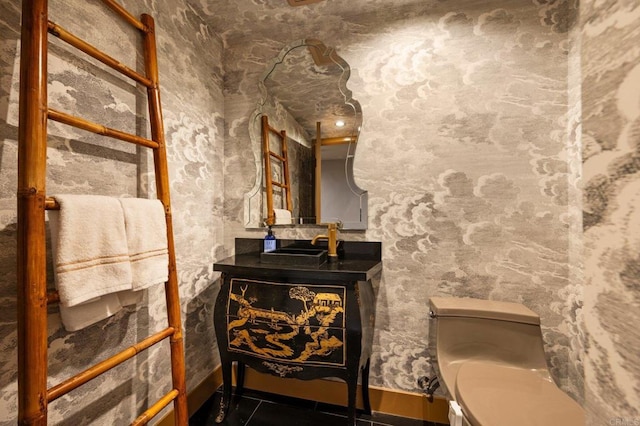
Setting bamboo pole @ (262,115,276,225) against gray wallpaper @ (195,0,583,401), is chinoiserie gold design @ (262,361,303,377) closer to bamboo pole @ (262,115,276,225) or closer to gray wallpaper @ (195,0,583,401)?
gray wallpaper @ (195,0,583,401)

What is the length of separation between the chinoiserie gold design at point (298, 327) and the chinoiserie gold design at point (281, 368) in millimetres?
36

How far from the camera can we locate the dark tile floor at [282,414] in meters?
1.46

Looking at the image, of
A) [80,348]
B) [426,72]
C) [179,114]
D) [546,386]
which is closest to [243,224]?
[179,114]

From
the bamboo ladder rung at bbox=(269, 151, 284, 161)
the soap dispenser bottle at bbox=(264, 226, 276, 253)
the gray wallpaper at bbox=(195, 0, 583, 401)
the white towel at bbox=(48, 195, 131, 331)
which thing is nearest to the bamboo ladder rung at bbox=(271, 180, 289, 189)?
the bamboo ladder rung at bbox=(269, 151, 284, 161)

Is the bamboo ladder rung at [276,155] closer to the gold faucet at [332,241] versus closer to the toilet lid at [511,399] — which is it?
the gold faucet at [332,241]

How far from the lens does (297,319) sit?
1227 mm

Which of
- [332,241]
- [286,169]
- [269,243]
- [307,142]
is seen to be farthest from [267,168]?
[332,241]

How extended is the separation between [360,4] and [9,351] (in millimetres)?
2054

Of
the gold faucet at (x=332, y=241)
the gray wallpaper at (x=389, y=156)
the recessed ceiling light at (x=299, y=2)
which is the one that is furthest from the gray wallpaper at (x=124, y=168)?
the gold faucet at (x=332, y=241)

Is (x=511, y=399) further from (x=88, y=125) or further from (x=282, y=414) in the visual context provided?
(x=88, y=125)

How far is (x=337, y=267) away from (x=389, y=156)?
693 millimetres

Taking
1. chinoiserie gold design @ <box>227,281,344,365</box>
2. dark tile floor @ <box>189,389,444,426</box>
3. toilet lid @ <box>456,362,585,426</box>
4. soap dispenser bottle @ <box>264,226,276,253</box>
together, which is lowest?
dark tile floor @ <box>189,389,444,426</box>

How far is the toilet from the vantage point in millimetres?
938

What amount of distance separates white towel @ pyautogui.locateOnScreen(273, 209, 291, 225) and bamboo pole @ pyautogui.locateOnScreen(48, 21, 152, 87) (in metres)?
0.93
